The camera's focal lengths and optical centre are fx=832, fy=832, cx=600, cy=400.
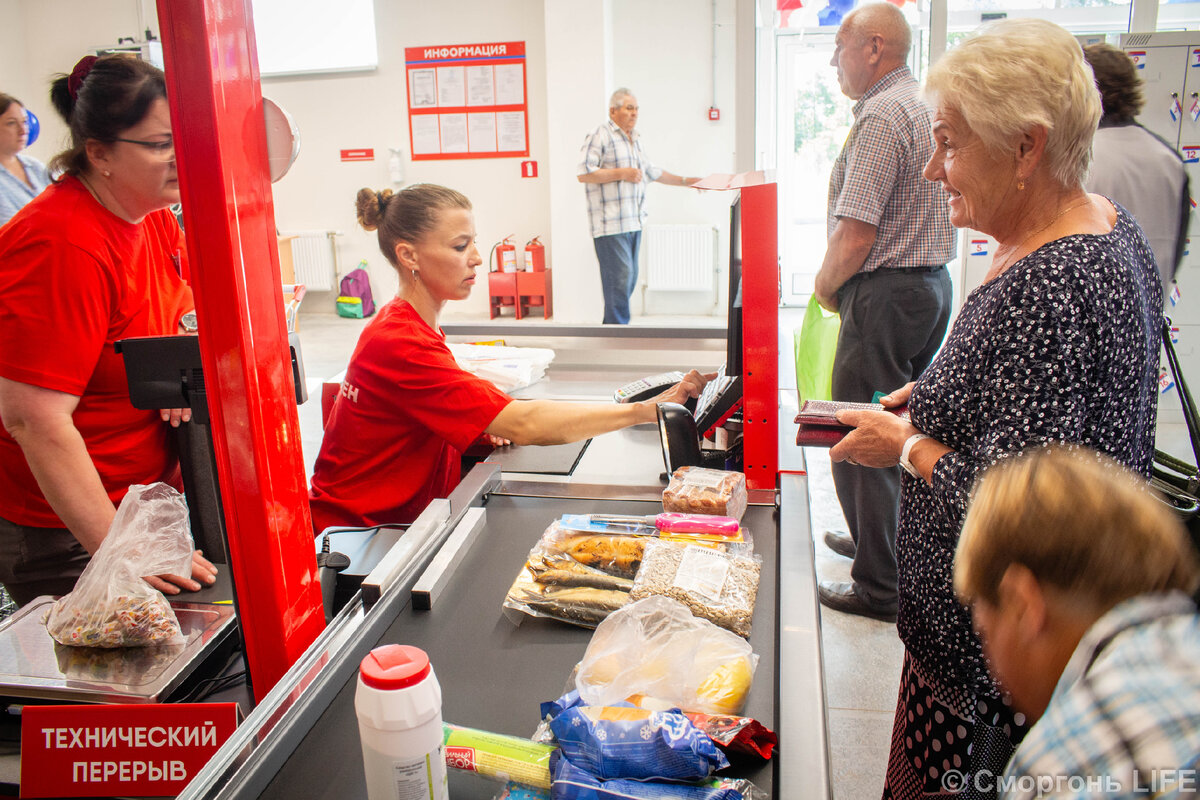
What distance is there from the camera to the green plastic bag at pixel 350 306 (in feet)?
29.0

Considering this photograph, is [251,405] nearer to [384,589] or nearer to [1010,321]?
[384,589]

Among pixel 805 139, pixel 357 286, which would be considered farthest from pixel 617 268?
pixel 357 286

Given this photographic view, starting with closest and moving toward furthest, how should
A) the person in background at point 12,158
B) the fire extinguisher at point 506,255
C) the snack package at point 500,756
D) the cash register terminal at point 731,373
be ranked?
the snack package at point 500,756 < the cash register terminal at point 731,373 < the person in background at point 12,158 < the fire extinguisher at point 506,255

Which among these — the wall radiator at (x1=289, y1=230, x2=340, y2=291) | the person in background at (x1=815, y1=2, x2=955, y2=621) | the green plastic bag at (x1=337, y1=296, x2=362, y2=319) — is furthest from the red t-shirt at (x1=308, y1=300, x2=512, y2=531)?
the wall radiator at (x1=289, y1=230, x2=340, y2=291)

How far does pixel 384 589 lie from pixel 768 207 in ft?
3.29

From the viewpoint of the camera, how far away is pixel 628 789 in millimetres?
843

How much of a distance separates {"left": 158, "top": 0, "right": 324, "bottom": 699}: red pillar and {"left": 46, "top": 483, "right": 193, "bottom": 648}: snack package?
0.69ft

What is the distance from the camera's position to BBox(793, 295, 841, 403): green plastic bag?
3.33m

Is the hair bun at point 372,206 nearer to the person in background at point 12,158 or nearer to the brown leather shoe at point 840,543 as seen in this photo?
the brown leather shoe at point 840,543

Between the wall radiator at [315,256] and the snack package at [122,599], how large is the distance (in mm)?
8079

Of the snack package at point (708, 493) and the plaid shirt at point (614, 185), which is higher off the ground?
the plaid shirt at point (614, 185)

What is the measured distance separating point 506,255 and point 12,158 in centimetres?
474

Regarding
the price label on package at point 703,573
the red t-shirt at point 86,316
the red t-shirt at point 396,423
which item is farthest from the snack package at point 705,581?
the red t-shirt at point 86,316

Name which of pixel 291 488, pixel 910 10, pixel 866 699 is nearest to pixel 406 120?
pixel 910 10
